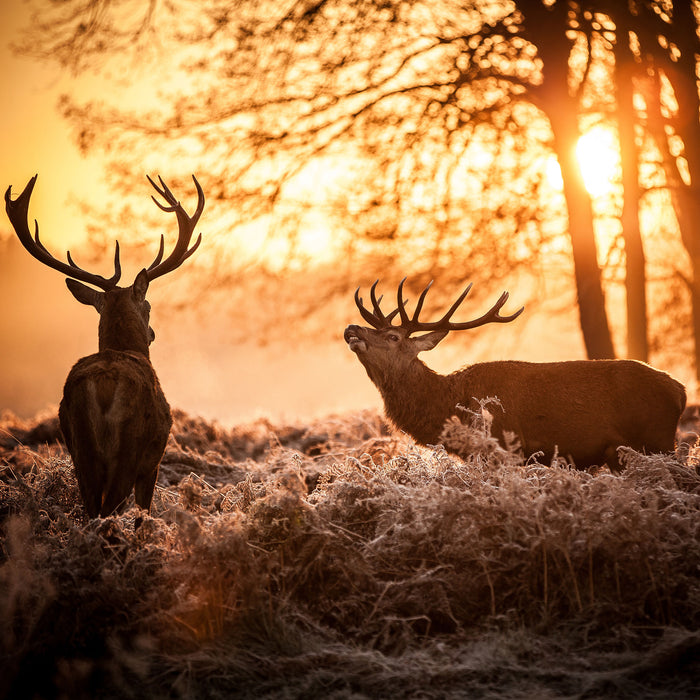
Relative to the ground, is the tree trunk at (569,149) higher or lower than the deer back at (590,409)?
higher

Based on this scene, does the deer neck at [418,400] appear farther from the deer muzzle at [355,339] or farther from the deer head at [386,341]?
the deer muzzle at [355,339]

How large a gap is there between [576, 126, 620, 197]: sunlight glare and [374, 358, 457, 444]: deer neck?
707cm

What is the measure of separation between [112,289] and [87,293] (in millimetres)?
260

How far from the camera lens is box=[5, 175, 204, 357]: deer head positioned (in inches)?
270

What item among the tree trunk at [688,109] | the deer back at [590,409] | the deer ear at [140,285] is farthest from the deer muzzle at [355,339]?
the tree trunk at [688,109]

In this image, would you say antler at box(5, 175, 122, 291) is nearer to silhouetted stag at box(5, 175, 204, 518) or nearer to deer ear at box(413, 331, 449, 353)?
silhouetted stag at box(5, 175, 204, 518)

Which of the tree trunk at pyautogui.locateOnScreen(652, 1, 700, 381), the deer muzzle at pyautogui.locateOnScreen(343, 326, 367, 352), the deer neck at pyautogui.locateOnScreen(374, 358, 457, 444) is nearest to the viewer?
the deer neck at pyautogui.locateOnScreen(374, 358, 457, 444)

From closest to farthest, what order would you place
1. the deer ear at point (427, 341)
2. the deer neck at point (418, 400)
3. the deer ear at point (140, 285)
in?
1. the deer ear at point (140, 285)
2. the deer neck at point (418, 400)
3. the deer ear at point (427, 341)

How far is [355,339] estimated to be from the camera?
26.5ft

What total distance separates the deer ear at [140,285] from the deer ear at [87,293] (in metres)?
0.30

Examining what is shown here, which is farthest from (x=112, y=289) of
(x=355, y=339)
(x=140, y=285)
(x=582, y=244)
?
(x=582, y=244)

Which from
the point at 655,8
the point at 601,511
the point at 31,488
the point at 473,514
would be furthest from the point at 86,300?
the point at 655,8

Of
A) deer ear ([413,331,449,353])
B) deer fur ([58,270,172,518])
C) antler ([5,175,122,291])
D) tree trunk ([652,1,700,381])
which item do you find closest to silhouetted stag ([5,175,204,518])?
deer fur ([58,270,172,518])

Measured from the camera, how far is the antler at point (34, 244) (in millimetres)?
7242
